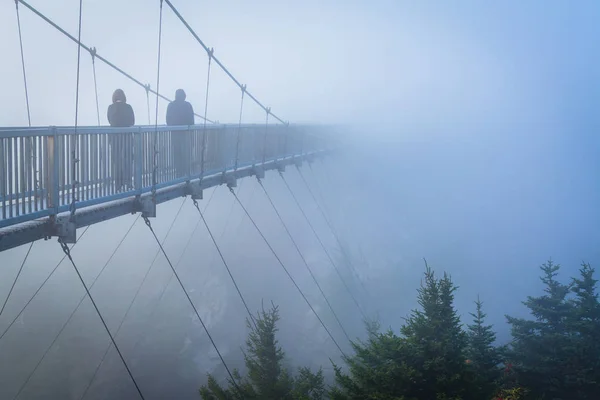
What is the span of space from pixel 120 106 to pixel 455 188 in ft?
122

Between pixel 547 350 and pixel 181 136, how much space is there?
999 cm

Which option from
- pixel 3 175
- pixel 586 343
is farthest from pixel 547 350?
pixel 3 175

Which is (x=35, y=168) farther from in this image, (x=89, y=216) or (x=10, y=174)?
(x=89, y=216)

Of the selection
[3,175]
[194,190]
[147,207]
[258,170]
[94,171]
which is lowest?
[3,175]

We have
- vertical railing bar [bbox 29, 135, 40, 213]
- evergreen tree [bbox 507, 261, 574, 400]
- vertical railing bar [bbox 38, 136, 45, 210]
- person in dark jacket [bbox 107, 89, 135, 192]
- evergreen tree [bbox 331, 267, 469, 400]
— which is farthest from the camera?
evergreen tree [bbox 507, 261, 574, 400]

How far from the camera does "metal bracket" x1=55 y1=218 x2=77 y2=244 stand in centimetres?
443

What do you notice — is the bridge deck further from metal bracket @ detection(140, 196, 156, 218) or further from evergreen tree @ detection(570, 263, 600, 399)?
evergreen tree @ detection(570, 263, 600, 399)

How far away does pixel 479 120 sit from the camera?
5288cm

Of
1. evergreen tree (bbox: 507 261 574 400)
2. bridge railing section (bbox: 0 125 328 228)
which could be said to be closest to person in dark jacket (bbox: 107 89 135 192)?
bridge railing section (bbox: 0 125 328 228)

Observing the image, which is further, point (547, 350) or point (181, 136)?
point (547, 350)

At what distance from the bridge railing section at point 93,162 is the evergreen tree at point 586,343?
825 centimetres

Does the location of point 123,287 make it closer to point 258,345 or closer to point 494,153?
point 258,345

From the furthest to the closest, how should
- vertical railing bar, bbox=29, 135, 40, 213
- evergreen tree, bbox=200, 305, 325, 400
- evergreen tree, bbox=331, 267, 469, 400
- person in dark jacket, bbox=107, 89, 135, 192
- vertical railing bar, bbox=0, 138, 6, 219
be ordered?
evergreen tree, bbox=200, 305, 325, 400 < evergreen tree, bbox=331, 267, 469, 400 < person in dark jacket, bbox=107, 89, 135, 192 < vertical railing bar, bbox=29, 135, 40, 213 < vertical railing bar, bbox=0, 138, 6, 219

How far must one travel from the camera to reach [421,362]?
732 centimetres
